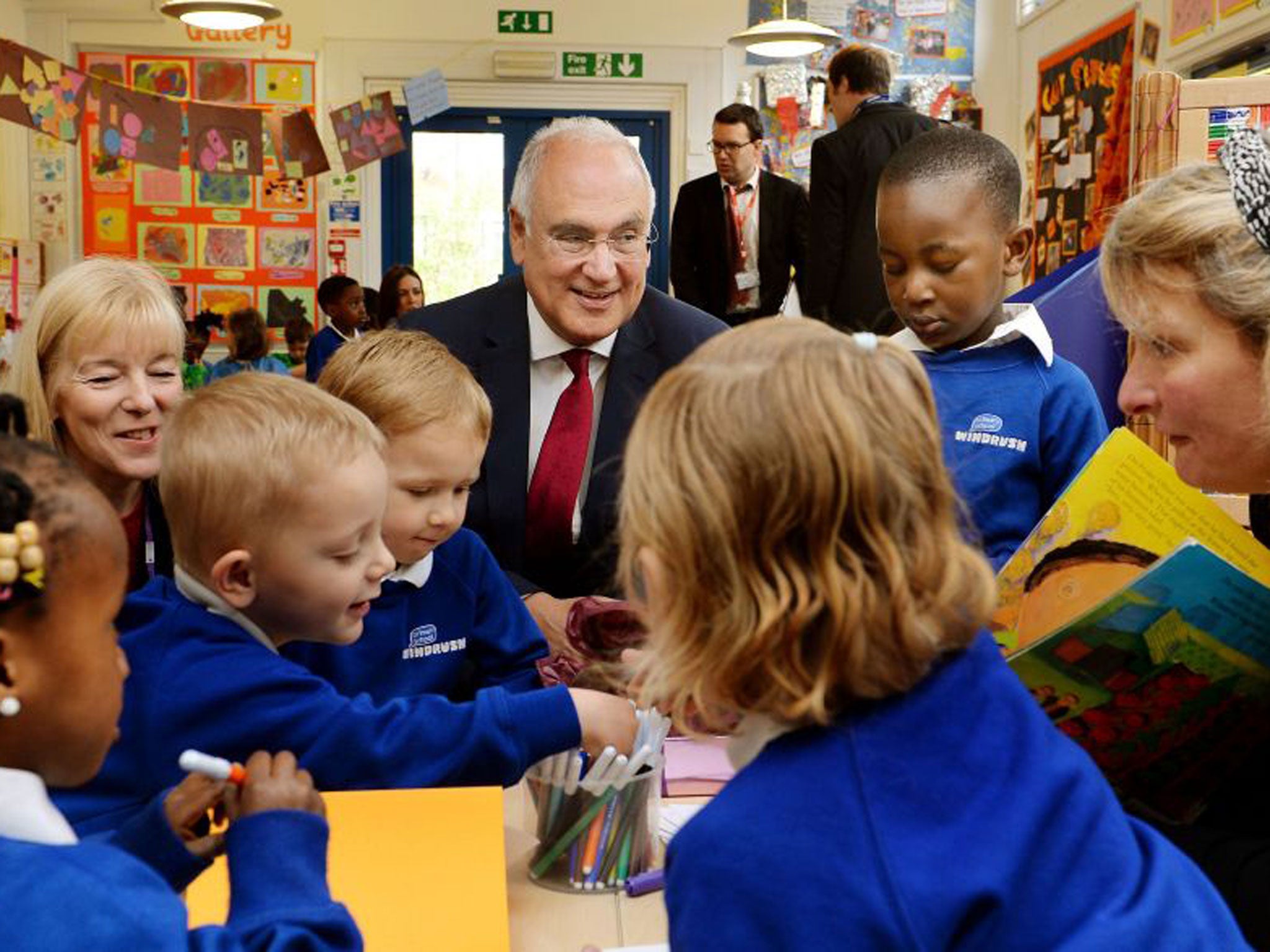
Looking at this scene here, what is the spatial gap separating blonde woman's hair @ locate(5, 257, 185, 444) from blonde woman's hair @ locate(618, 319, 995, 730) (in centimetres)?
126

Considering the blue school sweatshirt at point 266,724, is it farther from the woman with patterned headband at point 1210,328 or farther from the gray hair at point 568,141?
the gray hair at point 568,141

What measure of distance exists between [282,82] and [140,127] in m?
3.01

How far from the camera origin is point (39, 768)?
891 mm

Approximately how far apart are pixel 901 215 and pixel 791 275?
440cm

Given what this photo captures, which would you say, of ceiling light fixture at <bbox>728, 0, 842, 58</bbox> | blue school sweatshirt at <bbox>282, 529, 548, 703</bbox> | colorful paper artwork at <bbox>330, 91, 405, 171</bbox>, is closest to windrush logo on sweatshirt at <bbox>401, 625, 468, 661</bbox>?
blue school sweatshirt at <bbox>282, 529, 548, 703</bbox>

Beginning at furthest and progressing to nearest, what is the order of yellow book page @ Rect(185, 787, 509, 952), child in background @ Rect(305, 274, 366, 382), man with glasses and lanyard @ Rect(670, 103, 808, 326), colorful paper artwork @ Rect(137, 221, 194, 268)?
colorful paper artwork @ Rect(137, 221, 194, 268) < child in background @ Rect(305, 274, 366, 382) < man with glasses and lanyard @ Rect(670, 103, 808, 326) < yellow book page @ Rect(185, 787, 509, 952)

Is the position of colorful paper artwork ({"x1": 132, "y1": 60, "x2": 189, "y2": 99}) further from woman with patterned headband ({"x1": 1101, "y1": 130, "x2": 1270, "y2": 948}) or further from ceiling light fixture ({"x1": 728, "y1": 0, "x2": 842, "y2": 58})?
woman with patterned headband ({"x1": 1101, "y1": 130, "x2": 1270, "y2": 948})

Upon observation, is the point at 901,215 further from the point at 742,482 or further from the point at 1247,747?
the point at 742,482

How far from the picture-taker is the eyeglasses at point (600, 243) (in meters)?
2.36

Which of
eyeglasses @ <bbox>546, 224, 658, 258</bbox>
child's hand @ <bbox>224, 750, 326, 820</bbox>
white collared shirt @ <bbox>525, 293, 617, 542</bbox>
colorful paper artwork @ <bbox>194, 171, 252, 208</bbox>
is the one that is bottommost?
child's hand @ <bbox>224, 750, 326, 820</bbox>

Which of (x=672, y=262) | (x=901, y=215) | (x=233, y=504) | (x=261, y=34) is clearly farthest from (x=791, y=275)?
(x=233, y=504)

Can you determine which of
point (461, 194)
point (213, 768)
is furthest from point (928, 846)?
point (461, 194)

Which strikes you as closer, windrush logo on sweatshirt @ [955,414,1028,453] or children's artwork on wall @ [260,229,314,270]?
windrush logo on sweatshirt @ [955,414,1028,453]

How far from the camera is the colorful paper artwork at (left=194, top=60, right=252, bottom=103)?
8.05 m
